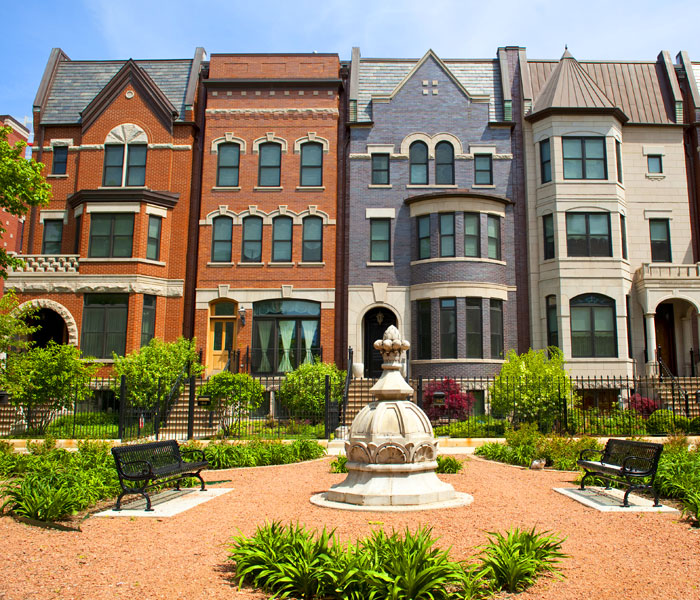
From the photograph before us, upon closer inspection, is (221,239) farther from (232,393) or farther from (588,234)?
(588,234)

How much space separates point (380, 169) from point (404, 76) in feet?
15.1

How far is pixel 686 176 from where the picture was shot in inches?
1064

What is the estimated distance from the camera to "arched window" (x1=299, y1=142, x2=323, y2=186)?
2738 centimetres

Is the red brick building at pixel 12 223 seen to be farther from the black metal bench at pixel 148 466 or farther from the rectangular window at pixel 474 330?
the black metal bench at pixel 148 466

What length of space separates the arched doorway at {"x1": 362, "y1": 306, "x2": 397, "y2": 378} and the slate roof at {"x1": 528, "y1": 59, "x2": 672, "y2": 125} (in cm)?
1067

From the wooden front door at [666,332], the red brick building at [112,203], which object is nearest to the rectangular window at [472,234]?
the wooden front door at [666,332]

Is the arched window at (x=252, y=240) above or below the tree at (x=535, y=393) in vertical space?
above

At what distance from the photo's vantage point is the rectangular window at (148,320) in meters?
25.5

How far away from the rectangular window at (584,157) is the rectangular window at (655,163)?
99.8 inches

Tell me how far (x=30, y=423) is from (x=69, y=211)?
11281 mm

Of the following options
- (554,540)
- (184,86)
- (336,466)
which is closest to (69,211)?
(184,86)

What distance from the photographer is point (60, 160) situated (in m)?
28.1

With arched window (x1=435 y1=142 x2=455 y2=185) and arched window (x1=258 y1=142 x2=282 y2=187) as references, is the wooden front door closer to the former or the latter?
arched window (x1=435 y1=142 x2=455 y2=185)

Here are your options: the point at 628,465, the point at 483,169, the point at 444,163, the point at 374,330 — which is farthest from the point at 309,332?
the point at 628,465
